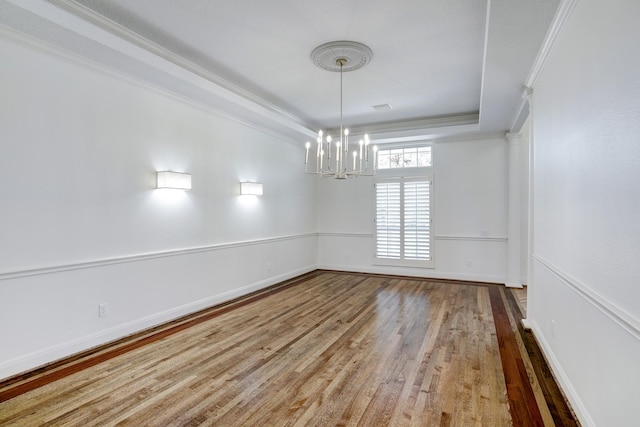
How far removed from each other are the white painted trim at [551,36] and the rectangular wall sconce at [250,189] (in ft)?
12.5

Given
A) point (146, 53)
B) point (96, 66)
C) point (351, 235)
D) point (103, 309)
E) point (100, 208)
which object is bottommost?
point (103, 309)

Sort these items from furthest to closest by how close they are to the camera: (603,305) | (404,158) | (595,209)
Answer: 1. (404,158)
2. (595,209)
3. (603,305)

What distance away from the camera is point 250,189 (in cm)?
531

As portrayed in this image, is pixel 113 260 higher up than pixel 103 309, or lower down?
higher up

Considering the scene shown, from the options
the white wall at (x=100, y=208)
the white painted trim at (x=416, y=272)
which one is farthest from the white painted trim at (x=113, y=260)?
the white painted trim at (x=416, y=272)

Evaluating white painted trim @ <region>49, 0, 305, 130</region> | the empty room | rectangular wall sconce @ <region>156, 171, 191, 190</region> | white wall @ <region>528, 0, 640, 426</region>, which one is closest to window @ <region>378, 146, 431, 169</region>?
the empty room

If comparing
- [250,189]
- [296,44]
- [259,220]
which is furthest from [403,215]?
[296,44]

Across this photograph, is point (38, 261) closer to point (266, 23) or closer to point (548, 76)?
point (266, 23)

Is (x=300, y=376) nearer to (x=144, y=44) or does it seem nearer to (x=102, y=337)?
(x=102, y=337)

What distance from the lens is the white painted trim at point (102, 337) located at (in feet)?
9.07

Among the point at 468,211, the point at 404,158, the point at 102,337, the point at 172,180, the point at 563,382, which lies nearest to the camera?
the point at 563,382

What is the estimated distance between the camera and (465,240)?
6.45m

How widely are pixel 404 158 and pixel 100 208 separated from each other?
5371 millimetres

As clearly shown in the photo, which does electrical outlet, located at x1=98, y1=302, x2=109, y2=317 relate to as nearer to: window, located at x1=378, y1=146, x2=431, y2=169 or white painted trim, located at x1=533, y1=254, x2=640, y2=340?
white painted trim, located at x1=533, y1=254, x2=640, y2=340
